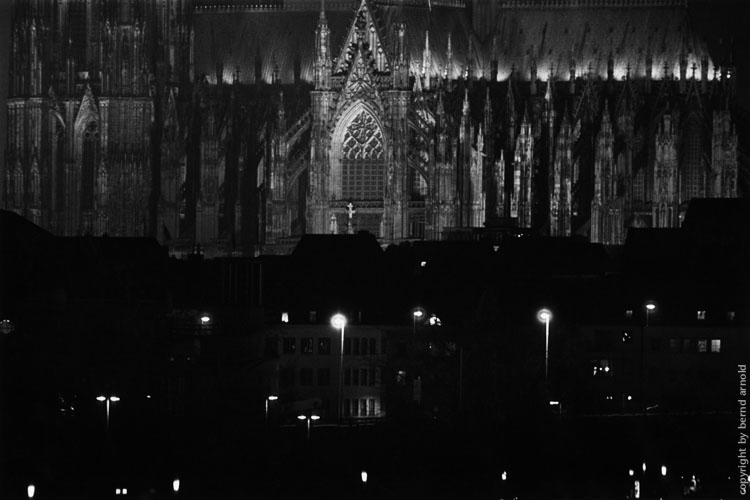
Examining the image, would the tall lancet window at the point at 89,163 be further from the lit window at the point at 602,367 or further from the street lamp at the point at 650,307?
the lit window at the point at 602,367

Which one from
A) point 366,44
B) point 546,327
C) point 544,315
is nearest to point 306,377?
point 546,327

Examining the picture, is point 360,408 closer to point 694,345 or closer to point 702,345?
point 694,345

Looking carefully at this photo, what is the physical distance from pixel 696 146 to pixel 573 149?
17.3ft

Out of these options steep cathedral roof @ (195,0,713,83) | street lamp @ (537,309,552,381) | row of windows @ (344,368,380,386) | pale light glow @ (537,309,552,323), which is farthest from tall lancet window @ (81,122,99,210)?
street lamp @ (537,309,552,381)

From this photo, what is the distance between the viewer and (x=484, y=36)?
151m

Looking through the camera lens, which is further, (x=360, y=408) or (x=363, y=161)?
(x=363, y=161)

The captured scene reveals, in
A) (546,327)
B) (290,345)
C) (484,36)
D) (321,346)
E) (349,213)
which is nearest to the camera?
(546,327)

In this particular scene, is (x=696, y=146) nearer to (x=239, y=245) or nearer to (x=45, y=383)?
(x=239, y=245)

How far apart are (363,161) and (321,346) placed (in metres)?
38.5

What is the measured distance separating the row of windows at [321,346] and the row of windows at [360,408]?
2.74 metres

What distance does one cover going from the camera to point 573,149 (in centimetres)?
14038

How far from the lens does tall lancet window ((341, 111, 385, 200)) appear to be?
459 feet

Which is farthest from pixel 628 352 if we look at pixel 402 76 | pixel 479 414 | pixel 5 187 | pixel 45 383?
pixel 5 187

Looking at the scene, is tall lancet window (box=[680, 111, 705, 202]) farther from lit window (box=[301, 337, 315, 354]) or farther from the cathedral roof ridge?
lit window (box=[301, 337, 315, 354])
